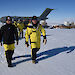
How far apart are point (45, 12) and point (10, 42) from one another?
3362cm

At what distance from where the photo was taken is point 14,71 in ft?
8.61

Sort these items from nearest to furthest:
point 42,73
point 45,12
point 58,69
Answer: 1. point 42,73
2. point 58,69
3. point 45,12

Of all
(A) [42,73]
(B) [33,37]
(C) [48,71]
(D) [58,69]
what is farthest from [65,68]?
(B) [33,37]

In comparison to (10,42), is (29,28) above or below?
above

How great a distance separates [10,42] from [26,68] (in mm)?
803

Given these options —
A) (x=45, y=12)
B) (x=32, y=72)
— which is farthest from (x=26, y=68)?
(x=45, y=12)

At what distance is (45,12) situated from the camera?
35.3 meters

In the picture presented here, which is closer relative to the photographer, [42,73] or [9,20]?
[42,73]

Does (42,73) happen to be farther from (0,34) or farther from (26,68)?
(0,34)

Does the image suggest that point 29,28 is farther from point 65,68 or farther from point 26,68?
point 65,68

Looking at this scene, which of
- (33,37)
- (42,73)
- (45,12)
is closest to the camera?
(42,73)

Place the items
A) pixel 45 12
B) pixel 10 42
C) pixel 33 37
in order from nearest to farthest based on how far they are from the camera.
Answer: pixel 10 42
pixel 33 37
pixel 45 12

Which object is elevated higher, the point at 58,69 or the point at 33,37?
the point at 33,37

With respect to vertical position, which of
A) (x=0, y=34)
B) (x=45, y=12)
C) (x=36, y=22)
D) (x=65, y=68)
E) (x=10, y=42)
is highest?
(x=45, y=12)
